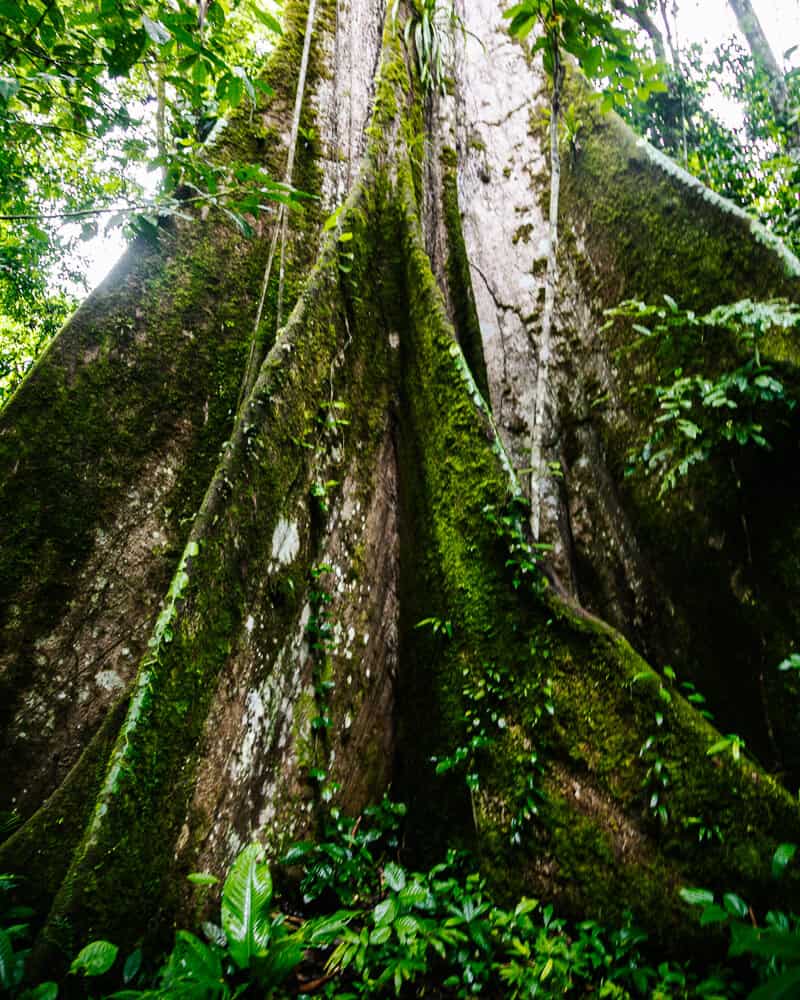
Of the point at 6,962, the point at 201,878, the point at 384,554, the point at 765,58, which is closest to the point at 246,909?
the point at 201,878

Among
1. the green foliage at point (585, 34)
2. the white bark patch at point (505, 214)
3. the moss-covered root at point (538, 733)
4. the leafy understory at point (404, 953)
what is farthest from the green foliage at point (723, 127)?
the leafy understory at point (404, 953)

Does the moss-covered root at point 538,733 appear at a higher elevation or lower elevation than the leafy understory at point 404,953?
higher

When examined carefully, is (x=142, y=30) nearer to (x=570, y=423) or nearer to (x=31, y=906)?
(x=570, y=423)

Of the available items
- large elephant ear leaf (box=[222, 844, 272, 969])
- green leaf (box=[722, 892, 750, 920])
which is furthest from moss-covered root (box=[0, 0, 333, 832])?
green leaf (box=[722, 892, 750, 920])

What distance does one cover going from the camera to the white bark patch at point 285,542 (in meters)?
2.25

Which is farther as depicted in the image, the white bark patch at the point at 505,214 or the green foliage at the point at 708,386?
the white bark patch at the point at 505,214

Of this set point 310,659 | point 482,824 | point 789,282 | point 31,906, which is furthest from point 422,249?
point 31,906

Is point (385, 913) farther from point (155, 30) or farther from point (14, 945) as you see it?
point (155, 30)

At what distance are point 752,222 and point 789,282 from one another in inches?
16.2

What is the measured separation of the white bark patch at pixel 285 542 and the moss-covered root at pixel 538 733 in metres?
0.61

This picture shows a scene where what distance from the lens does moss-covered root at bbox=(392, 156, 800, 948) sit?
174 centimetres

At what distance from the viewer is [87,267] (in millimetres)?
8781

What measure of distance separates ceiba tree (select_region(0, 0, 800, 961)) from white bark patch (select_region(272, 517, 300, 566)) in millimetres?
14

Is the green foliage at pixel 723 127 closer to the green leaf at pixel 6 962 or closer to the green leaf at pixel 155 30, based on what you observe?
the green leaf at pixel 155 30
